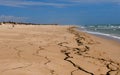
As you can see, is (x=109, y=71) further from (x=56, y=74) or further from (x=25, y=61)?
(x=25, y=61)

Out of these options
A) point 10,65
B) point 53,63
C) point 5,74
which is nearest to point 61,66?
point 53,63

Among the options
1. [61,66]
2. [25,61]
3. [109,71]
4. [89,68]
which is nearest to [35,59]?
[25,61]

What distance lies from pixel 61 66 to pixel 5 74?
155 cm

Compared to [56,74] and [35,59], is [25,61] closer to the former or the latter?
[35,59]

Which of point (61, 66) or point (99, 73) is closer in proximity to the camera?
point (99, 73)

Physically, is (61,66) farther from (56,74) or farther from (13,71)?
(13,71)

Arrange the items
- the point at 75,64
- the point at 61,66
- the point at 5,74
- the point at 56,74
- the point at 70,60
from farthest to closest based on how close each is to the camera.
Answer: the point at 70,60 → the point at 75,64 → the point at 61,66 → the point at 56,74 → the point at 5,74

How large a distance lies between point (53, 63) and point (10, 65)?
109 cm

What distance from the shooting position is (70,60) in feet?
22.6

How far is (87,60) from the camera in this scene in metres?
7.07

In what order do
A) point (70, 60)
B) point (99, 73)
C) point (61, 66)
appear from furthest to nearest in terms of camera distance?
1. point (70, 60)
2. point (61, 66)
3. point (99, 73)

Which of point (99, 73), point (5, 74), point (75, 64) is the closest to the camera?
point (5, 74)

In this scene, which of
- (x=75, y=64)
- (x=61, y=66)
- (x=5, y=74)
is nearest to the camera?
(x=5, y=74)

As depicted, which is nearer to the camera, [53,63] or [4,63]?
[4,63]
